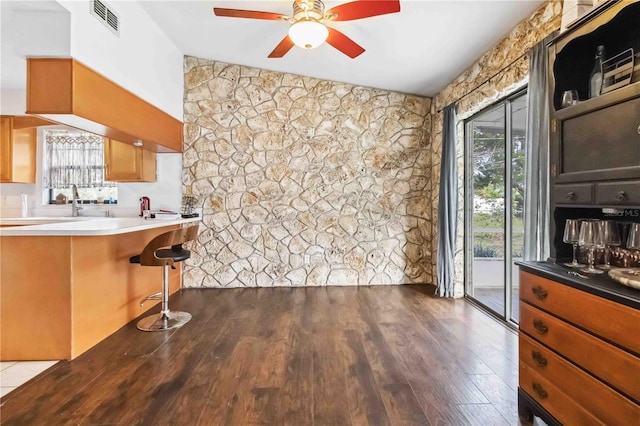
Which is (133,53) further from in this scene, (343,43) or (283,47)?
(343,43)

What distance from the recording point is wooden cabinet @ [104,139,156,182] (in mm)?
4086

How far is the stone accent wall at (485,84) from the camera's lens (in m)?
2.46

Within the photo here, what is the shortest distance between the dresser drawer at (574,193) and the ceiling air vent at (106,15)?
3759mm

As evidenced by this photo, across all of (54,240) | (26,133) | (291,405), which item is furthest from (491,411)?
(26,133)

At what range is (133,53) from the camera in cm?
328

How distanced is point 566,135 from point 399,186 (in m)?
2.84

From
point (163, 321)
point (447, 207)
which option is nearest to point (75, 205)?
point (163, 321)

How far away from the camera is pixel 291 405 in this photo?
1876 millimetres

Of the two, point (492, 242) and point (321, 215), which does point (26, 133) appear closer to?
point (321, 215)

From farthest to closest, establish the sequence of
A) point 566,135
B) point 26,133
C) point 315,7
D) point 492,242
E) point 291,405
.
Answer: point 26,133
point 492,242
point 315,7
point 291,405
point 566,135

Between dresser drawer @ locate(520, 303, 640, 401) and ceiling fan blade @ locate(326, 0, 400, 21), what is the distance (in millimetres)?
2056

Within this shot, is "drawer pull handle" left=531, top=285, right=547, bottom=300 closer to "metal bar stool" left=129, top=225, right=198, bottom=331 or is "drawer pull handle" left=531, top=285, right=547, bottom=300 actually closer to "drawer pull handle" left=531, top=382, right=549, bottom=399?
A: "drawer pull handle" left=531, top=382, right=549, bottom=399

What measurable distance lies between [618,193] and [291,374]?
84.6 inches

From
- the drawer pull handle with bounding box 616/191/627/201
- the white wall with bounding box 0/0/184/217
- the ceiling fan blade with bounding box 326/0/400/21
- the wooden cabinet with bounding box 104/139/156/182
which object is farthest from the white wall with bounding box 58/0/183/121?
the drawer pull handle with bounding box 616/191/627/201
